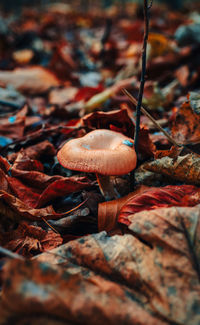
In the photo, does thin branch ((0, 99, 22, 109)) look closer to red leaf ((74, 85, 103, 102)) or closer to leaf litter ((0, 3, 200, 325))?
leaf litter ((0, 3, 200, 325))

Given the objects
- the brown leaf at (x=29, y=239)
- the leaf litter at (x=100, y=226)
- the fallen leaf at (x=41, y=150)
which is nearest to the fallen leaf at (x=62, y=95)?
the leaf litter at (x=100, y=226)

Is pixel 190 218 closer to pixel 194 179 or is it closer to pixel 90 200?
pixel 194 179

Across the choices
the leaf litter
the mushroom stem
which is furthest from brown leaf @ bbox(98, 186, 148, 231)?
the mushroom stem

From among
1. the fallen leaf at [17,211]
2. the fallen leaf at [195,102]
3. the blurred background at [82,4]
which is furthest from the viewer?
the blurred background at [82,4]

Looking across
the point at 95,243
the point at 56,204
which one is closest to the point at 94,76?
the point at 56,204

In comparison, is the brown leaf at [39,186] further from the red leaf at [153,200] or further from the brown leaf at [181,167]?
the brown leaf at [181,167]
